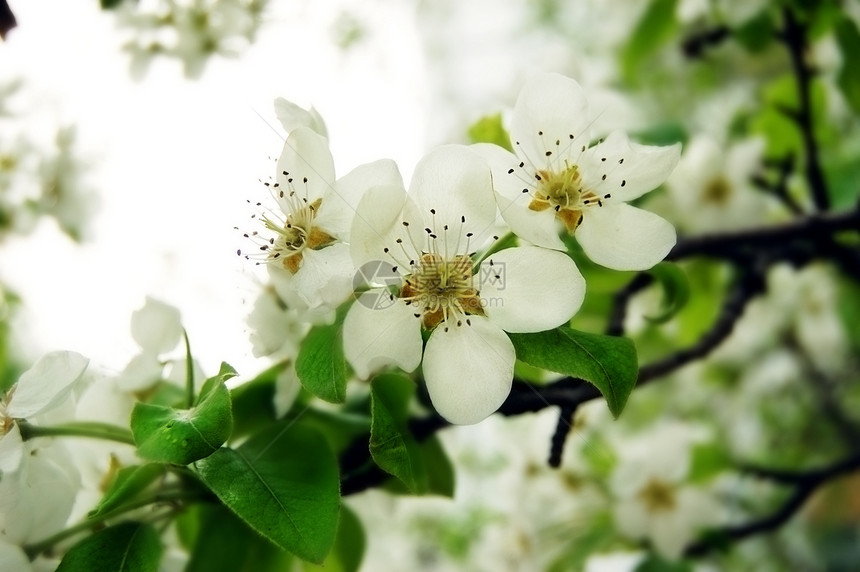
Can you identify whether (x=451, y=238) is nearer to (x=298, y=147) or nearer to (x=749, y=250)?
(x=298, y=147)

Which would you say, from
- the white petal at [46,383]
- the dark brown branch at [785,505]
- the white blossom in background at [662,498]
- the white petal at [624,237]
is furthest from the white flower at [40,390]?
the dark brown branch at [785,505]

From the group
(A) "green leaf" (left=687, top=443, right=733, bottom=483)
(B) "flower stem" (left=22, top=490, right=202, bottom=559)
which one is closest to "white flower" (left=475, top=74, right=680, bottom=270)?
(B) "flower stem" (left=22, top=490, right=202, bottom=559)

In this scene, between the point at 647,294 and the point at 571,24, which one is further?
the point at 571,24

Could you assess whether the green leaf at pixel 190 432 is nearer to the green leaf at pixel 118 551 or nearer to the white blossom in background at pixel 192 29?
the green leaf at pixel 118 551

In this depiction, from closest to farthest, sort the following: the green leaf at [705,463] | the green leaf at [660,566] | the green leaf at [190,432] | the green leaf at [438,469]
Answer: the green leaf at [190,432], the green leaf at [438,469], the green leaf at [660,566], the green leaf at [705,463]

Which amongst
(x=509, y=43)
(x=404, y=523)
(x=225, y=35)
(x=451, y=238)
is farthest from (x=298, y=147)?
(x=509, y=43)

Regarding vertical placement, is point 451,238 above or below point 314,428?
above

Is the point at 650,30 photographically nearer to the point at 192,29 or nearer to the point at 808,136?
the point at 808,136

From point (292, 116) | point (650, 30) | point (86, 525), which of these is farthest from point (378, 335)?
point (650, 30)
